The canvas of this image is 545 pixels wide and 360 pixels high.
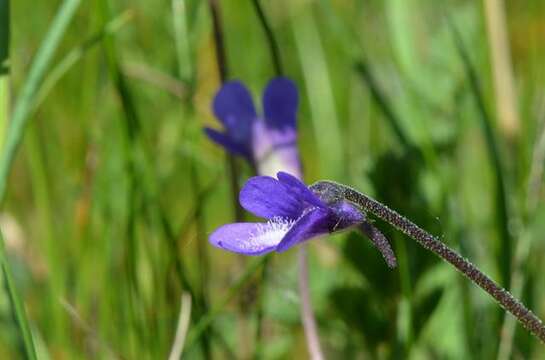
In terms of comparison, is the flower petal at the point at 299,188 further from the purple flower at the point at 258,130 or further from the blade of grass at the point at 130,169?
the blade of grass at the point at 130,169

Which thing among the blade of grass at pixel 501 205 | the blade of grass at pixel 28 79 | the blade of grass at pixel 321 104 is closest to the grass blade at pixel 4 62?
the blade of grass at pixel 28 79

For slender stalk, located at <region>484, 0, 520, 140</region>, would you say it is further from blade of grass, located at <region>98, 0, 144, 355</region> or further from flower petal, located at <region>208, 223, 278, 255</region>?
flower petal, located at <region>208, 223, 278, 255</region>

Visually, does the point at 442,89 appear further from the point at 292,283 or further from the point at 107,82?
the point at 107,82

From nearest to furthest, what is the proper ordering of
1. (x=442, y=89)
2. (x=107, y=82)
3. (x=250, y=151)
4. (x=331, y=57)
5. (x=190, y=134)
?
(x=250, y=151) → (x=442, y=89) → (x=190, y=134) → (x=107, y=82) → (x=331, y=57)

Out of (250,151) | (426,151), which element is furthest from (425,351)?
(250,151)

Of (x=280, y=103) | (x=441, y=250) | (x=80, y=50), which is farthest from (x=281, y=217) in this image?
(x=80, y=50)

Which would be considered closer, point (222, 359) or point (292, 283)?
point (292, 283)
